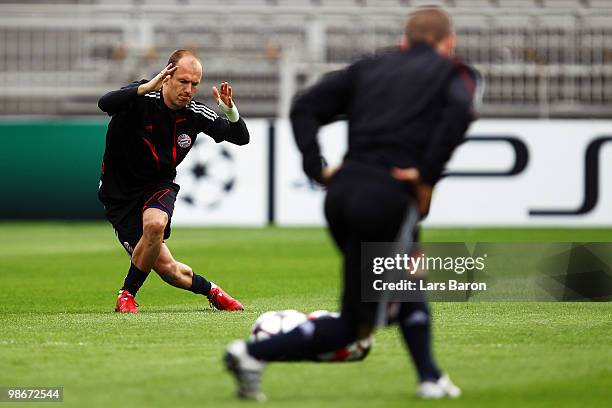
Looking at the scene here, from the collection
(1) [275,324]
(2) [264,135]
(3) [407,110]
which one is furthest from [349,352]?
(2) [264,135]

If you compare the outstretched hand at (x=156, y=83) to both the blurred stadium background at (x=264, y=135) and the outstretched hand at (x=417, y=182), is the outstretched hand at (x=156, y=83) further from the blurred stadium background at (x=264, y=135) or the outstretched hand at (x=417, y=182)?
the outstretched hand at (x=417, y=182)

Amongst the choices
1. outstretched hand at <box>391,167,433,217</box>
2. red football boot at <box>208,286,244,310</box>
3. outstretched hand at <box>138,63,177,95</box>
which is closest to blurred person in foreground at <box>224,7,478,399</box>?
outstretched hand at <box>391,167,433,217</box>

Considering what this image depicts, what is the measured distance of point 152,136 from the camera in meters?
9.36

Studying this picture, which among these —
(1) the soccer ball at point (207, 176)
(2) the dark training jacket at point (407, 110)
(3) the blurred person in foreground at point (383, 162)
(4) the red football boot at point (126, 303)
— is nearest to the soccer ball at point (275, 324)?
(3) the blurred person in foreground at point (383, 162)

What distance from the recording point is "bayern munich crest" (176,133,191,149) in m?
9.42

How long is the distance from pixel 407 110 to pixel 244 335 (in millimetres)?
2786

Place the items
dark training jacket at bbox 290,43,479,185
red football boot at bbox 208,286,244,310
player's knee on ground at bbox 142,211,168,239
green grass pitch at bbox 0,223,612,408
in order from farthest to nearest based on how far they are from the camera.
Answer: red football boot at bbox 208,286,244,310
player's knee on ground at bbox 142,211,168,239
green grass pitch at bbox 0,223,612,408
dark training jacket at bbox 290,43,479,185

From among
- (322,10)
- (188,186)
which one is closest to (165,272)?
(188,186)

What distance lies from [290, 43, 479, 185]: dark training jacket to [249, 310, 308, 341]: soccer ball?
97 centimetres

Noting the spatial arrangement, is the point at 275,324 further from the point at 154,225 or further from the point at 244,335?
the point at 154,225

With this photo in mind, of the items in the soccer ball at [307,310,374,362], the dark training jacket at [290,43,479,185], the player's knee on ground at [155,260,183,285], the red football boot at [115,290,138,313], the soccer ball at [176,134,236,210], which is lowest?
the soccer ball at [176,134,236,210]

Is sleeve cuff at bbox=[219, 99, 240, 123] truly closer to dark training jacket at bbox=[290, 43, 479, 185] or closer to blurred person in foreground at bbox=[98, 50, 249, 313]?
blurred person in foreground at bbox=[98, 50, 249, 313]

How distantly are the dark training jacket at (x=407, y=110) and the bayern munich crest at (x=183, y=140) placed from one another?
3797 mm

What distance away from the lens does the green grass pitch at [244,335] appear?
19.0 feet
